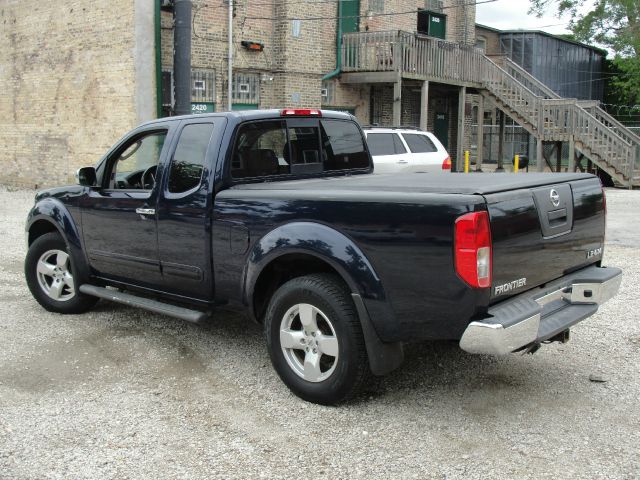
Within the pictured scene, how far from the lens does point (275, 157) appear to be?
5.52m

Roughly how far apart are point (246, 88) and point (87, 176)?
13728mm

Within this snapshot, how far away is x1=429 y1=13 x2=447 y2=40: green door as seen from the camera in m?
25.2

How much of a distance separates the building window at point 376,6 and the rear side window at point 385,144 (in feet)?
33.6

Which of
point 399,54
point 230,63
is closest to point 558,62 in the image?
point 399,54

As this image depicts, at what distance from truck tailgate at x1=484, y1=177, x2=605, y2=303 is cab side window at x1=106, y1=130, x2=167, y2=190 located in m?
2.96

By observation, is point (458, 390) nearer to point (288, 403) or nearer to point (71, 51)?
point (288, 403)

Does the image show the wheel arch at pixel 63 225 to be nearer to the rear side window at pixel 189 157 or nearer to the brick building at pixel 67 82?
the rear side window at pixel 189 157

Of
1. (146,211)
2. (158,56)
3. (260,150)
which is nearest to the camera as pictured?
(260,150)

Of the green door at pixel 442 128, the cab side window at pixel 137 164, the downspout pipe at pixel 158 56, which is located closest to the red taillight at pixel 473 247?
the cab side window at pixel 137 164

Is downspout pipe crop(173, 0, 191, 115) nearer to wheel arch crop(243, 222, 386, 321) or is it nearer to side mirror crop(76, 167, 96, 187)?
side mirror crop(76, 167, 96, 187)

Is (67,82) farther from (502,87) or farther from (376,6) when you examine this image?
(502,87)

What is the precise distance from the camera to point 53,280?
6.68 meters

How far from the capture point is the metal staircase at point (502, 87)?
70.0 feet

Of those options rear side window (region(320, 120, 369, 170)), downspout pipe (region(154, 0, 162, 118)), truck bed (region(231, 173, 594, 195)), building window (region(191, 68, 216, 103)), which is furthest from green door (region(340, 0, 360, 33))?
truck bed (region(231, 173, 594, 195))
